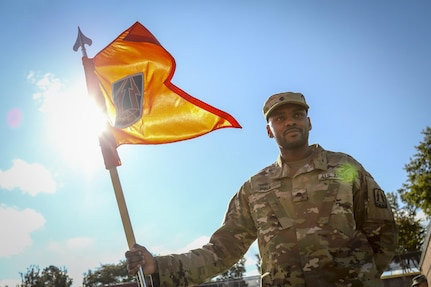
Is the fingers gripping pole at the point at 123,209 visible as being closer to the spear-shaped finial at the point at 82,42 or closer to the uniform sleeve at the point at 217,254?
the uniform sleeve at the point at 217,254

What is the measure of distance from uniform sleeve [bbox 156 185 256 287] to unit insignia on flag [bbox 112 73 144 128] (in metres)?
1.48

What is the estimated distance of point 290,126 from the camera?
135 inches

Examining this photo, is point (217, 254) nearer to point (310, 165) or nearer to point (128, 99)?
point (310, 165)

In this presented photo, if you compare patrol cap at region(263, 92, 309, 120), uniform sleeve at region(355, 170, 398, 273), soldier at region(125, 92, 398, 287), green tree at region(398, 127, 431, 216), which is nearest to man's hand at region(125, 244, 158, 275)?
soldier at region(125, 92, 398, 287)

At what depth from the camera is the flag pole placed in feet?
10.8

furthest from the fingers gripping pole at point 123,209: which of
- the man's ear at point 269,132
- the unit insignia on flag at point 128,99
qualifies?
the man's ear at point 269,132

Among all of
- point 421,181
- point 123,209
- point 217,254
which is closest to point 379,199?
point 217,254

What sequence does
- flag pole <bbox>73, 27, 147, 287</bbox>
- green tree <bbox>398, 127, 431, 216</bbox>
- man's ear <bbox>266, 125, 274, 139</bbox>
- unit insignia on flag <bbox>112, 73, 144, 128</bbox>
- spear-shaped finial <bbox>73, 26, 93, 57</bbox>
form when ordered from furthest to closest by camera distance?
green tree <bbox>398, 127, 431, 216</bbox> → unit insignia on flag <bbox>112, 73, 144, 128</bbox> → spear-shaped finial <bbox>73, 26, 93, 57</bbox> → man's ear <bbox>266, 125, 274, 139</bbox> → flag pole <bbox>73, 27, 147, 287</bbox>

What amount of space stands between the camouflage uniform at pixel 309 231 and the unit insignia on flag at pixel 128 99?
1.57 metres

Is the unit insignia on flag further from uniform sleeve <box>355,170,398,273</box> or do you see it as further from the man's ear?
uniform sleeve <box>355,170,398,273</box>

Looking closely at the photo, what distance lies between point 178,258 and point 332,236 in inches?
45.7

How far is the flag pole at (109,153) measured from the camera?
3.30 m

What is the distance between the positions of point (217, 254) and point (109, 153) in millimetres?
1298

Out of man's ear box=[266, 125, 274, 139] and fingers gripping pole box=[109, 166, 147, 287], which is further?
man's ear box=[266, 125, 274, 139]
